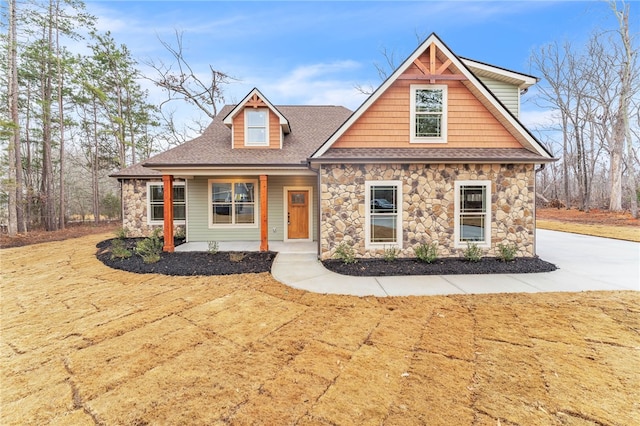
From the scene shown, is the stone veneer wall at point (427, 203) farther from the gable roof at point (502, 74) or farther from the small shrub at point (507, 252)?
the gable roof at point (502, 74)

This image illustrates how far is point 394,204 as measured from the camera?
743 cm

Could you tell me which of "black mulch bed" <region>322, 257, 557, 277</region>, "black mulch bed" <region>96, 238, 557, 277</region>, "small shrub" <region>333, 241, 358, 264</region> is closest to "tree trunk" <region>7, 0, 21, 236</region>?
"black mulch bed" <region>96, 238, 557, 277</region>

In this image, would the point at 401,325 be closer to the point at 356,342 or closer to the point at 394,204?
the point at 356,342

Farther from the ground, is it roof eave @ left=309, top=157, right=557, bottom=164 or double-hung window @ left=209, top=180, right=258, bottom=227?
roof eave @ left=309, top=157, right=557, bottom=164

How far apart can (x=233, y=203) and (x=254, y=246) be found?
218 cm

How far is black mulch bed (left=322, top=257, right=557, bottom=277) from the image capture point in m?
6.46

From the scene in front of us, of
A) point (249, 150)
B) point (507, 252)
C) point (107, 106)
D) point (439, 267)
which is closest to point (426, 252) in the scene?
point (439, 267)

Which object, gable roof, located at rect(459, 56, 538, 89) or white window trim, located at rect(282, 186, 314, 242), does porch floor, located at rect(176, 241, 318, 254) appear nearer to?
white window trim, located at rect(282, 186, 314, 242)

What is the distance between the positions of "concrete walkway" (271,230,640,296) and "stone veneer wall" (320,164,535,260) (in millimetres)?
1032

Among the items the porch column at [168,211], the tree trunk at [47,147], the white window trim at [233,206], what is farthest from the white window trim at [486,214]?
the tree trunk at [47,147]

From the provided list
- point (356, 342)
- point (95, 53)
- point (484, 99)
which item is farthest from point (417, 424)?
point (95, 53)

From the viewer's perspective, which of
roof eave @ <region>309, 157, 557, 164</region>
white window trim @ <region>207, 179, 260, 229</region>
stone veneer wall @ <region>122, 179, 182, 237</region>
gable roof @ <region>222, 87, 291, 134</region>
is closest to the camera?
roof eave @ <region>309, 157, 557, 164</region>

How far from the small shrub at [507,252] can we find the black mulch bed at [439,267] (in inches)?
4.7

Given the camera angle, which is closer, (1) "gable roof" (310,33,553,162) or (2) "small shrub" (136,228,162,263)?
(1) "gable roof" (310,33,553,162)
